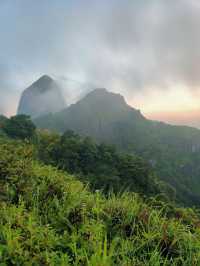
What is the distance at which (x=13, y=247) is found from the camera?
2521 millimetres

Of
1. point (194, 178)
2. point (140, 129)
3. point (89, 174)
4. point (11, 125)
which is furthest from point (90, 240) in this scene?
point (140, 129)

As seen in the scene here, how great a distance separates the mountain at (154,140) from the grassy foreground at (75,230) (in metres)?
74.2

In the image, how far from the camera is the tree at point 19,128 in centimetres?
Result: 4031

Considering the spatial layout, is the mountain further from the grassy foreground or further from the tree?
the grassy foreground

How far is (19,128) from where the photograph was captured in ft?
133

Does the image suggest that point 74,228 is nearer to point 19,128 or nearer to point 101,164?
point 101,164

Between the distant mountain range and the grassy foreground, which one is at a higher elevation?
the distant mountain range

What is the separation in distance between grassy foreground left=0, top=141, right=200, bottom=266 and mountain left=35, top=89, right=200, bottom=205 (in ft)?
243

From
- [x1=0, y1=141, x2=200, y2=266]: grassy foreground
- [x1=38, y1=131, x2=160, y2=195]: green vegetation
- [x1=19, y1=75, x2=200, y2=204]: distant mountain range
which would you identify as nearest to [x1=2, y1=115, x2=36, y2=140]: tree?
[x1=38, y1=131, x2=160, y2=195]: green vegetation

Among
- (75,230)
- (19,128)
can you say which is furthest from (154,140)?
(75,230)

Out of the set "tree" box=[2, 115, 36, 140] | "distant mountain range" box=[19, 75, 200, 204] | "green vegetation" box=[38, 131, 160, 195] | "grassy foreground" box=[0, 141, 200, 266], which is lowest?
"grassy foreground" box=[0, 141, 200, 266]

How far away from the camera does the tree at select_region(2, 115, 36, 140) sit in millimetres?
40312

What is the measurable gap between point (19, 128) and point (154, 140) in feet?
391

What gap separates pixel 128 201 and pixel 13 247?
1632 millimetres
